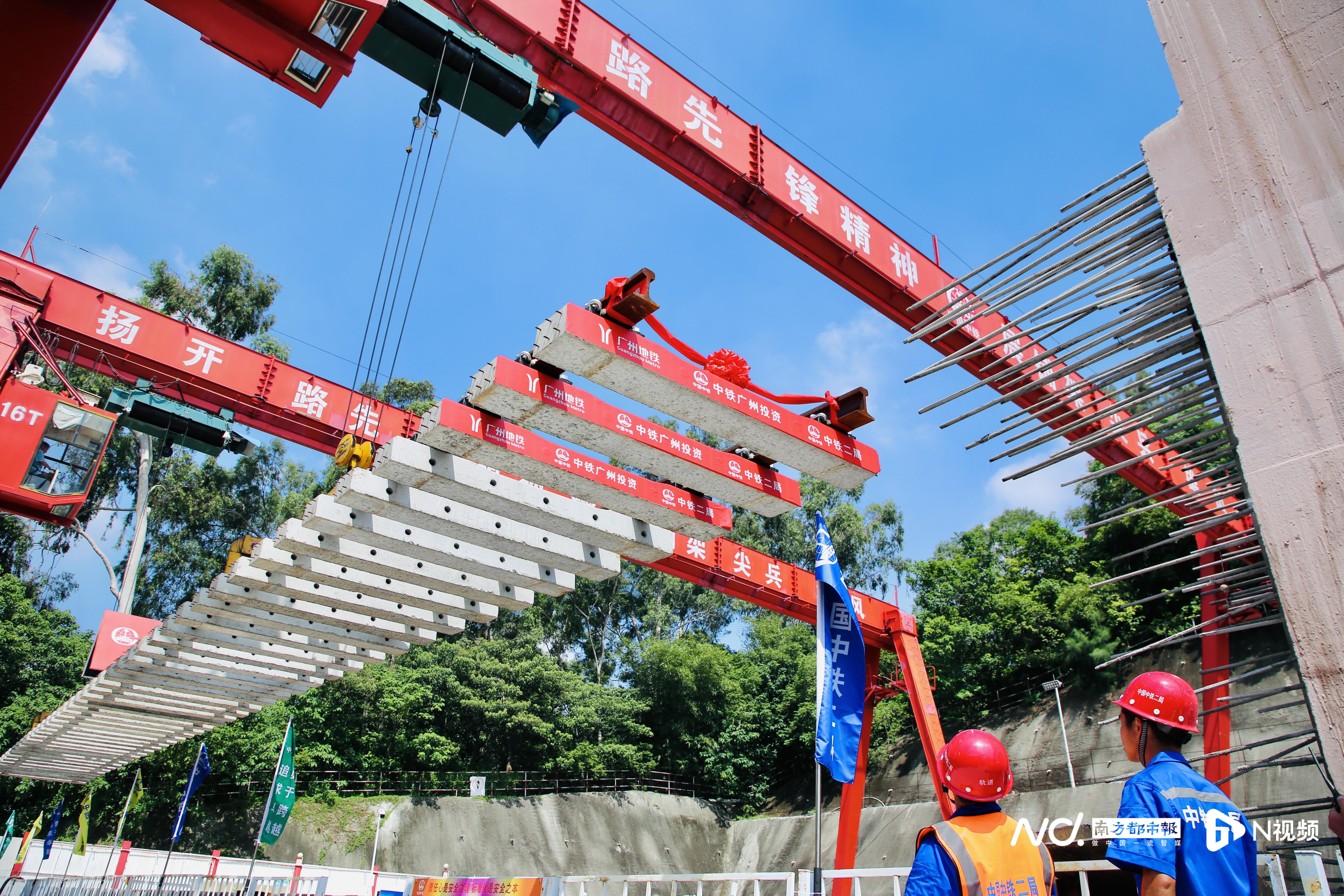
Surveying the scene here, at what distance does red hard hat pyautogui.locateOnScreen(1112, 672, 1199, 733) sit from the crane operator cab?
10.3 metres

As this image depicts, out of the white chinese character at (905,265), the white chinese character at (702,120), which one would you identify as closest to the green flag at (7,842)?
the white chinese character at (702,120)

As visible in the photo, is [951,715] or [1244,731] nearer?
[1244,731]

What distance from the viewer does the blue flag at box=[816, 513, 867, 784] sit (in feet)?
17.7

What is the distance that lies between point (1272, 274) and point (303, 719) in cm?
2986

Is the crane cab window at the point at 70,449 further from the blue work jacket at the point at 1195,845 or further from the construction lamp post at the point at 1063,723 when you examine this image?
the construction lamp post at the point at 1063,723

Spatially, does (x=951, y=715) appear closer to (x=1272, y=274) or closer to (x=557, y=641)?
(x=557, y=641)

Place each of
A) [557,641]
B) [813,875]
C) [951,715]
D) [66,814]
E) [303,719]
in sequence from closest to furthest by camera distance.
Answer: [813,875]
[66,814]
[303,719]
[951,715]
[557,641]

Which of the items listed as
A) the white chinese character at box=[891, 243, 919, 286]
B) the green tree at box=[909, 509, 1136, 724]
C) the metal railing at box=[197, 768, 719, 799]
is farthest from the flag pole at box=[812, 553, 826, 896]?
the green tree at box=[909, 509, 1136, 724]

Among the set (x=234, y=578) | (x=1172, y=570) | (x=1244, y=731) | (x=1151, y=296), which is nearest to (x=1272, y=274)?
(x=1151, y=296)

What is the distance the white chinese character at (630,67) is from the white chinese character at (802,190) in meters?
1.93

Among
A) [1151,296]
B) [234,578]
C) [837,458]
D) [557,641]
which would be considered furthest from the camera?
[557,641]

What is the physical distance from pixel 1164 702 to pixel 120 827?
75.4 feet

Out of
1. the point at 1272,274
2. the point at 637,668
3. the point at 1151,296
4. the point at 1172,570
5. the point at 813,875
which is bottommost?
the point at 813,875

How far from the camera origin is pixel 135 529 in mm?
28453
